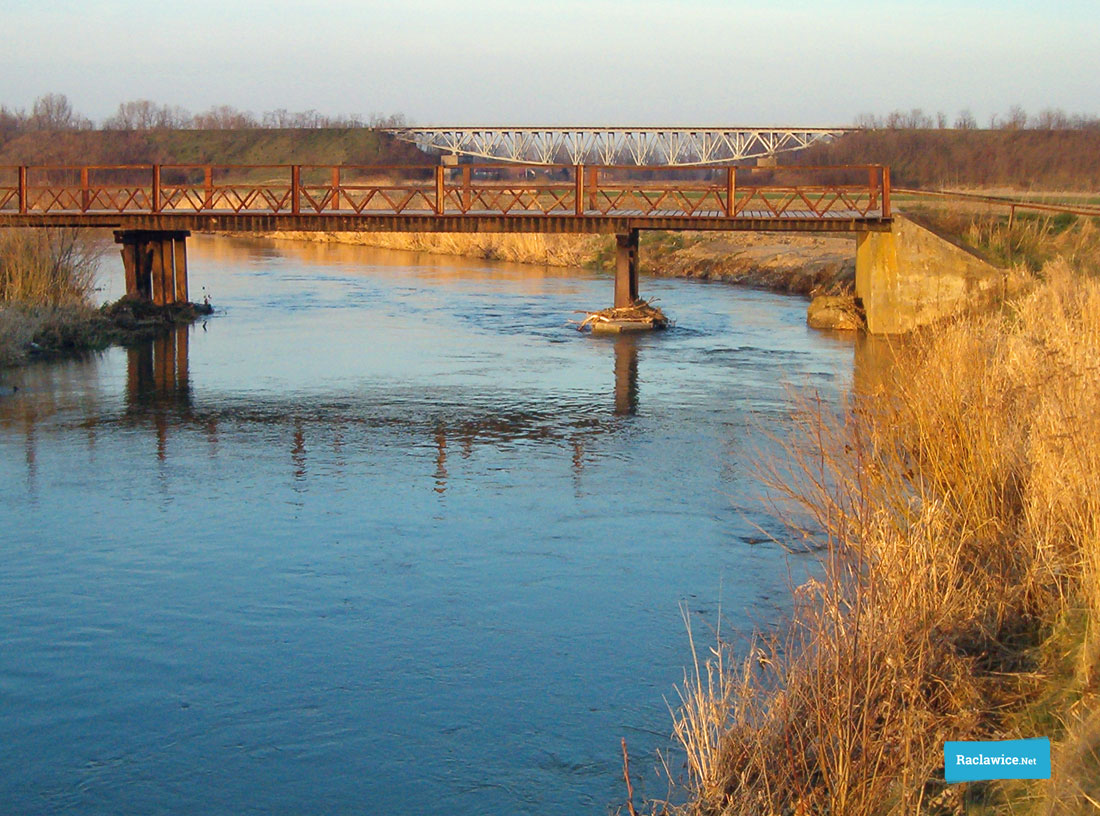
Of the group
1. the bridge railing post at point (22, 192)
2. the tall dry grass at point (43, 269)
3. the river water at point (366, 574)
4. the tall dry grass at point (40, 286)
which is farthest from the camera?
the bridge railing post at point (22, 192)

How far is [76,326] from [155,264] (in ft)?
15.2

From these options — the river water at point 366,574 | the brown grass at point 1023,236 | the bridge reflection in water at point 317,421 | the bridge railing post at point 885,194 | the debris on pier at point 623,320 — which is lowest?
the river water at point 366,574

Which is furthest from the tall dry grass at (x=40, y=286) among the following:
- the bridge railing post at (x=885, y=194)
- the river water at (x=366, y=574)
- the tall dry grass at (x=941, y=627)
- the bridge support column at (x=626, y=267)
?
the tall dry grass at (x=941, y=627)

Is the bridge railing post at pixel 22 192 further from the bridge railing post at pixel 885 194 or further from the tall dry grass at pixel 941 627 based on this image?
the tall dry grass at pixel 941 627

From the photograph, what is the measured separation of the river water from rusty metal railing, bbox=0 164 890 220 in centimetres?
530

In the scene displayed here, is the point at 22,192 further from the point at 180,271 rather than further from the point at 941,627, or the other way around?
the point at 941,627

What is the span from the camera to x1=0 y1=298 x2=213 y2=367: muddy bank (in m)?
22.6

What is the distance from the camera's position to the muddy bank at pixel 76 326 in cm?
2261

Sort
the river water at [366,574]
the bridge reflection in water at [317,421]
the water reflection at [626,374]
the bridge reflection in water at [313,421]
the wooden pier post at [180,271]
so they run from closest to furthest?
the river water at [366,574] < the bridge reflection in water at [317,421] < the bridge reflection in water at [313,421] < the water reflection at [626,374] < the wooden pier post at [180,271]

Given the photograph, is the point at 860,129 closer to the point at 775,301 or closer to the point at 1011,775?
the point at 775,301

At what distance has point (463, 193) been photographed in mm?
31766

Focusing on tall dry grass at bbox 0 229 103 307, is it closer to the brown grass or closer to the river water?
the river water

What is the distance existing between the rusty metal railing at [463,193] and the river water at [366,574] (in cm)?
530

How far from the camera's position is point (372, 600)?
34.3 ft
